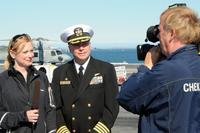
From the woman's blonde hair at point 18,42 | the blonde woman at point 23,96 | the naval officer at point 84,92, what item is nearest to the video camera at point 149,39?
the naval officer at point 84,92

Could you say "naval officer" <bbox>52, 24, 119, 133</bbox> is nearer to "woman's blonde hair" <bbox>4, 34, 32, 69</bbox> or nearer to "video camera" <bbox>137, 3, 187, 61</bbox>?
"woman's blonde hair" <bbox>4, 34, 32, 69</bbox>

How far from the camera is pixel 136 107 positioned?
3094 millimetres

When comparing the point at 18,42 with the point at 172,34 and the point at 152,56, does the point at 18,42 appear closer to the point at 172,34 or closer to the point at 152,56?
the point at 152,56

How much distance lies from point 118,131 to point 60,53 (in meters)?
35.6

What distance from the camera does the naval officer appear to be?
455 centimetres

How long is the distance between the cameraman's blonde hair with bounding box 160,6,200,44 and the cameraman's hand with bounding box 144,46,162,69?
18 centimetres

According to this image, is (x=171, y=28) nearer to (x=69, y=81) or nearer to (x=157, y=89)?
(x=157, y=89)

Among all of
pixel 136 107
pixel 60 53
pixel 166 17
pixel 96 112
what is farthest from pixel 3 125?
pixel 60 53

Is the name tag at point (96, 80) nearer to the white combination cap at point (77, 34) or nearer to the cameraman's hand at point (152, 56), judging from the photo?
the white combination cap at point (77, 34)

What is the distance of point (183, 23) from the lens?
3.02 metres

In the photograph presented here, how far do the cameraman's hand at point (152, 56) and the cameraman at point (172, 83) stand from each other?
56 mm

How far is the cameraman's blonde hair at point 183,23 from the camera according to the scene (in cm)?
301

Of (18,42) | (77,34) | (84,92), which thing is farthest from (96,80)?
(18,42)

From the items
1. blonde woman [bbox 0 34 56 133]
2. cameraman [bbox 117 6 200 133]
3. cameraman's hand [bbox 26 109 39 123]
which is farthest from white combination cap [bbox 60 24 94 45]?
cameraman [bbox 117 6 200 133]
